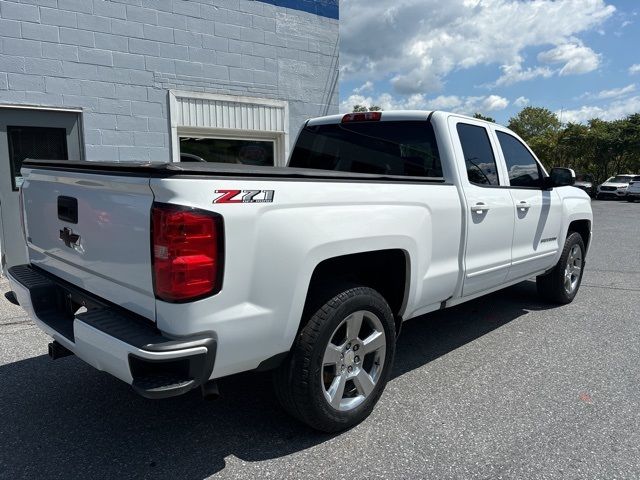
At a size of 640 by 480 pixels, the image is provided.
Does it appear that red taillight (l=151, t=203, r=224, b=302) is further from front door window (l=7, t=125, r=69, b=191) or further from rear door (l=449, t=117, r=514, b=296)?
front door window (l=7, t=125, r=69, b=191)

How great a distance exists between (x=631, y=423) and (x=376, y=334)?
1674 millimetres

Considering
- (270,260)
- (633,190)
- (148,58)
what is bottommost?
(633,190)

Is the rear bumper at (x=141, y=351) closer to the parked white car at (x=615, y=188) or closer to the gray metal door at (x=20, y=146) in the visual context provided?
the gray metal door at (x=20, y=146)

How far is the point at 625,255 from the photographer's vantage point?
948 cm

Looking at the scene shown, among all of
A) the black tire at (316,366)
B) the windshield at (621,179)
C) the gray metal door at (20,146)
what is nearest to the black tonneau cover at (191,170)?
the black tire at (316,366)

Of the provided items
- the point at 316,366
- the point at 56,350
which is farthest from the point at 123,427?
the point at 316,366

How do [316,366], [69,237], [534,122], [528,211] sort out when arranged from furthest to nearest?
[534,122] < [528,211] < [69,237] < [316,366]

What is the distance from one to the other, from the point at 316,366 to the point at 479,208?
1.93 m

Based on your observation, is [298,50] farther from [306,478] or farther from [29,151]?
[306,478]

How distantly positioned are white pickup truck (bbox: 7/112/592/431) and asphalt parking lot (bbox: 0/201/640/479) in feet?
0.96

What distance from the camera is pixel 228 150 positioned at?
8492mm

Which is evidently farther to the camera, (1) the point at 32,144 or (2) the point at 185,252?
(1) the point at 32,144

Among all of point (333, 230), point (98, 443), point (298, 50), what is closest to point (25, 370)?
point (98, 443)

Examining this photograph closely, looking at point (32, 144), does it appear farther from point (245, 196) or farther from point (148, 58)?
point (245, 196)
